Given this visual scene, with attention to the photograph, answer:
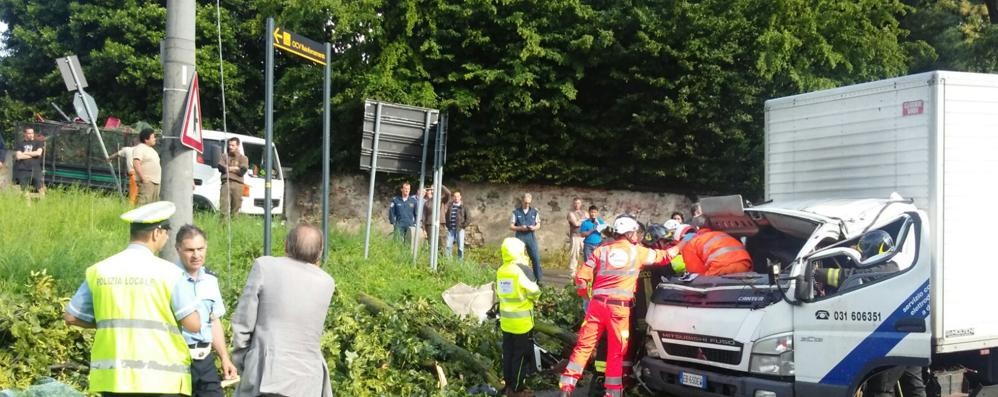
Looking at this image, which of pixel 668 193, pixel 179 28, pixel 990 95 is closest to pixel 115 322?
pixel 179 28

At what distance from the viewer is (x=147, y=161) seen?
11.1 metres

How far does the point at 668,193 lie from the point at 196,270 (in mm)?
15812

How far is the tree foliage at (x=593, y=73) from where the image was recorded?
18016 millimetres

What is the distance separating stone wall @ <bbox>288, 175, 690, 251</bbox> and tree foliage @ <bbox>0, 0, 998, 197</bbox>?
32cm

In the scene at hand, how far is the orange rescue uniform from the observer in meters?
7.08

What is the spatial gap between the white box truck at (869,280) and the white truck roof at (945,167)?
1cm

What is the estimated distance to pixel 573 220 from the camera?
15648 mm

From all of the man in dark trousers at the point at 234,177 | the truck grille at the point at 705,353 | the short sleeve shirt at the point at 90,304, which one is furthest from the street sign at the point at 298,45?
the man in dark trousers at the point at 234,177

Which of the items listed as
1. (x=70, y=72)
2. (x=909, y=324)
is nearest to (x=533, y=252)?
(x=70, y=72)

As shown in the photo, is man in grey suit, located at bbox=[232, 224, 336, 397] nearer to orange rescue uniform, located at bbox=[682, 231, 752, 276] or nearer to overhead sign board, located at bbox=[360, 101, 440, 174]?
orange rescue uniform, located at bbox=[682, 231, 752, 276]

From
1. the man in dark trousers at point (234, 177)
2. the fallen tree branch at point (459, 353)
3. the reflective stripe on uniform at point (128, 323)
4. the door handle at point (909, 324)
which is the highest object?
the man in dark trousers at point (234, 177)

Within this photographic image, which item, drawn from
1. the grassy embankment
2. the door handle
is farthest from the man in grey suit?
the door handle

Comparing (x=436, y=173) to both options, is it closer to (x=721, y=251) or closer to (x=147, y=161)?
(x=147, y=161)

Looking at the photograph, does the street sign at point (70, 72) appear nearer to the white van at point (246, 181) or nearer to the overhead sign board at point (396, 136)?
the white van at point (246, 181)
